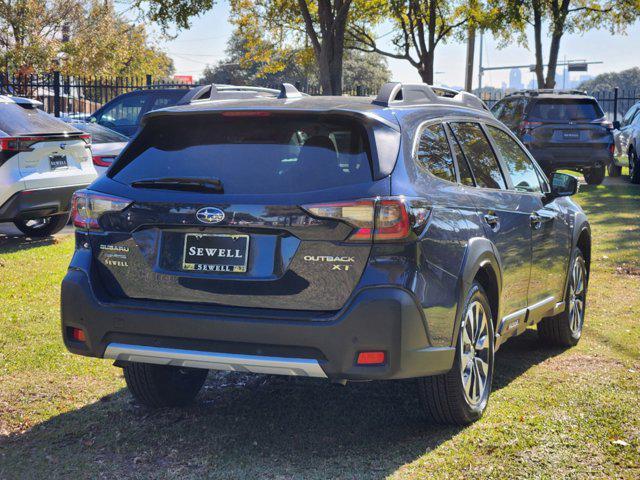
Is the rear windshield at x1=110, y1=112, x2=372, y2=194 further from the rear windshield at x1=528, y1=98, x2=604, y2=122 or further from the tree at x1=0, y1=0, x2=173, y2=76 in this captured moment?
the tree at x1=0, y1=0, x2=173, y2=76

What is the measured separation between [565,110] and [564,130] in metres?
0.51

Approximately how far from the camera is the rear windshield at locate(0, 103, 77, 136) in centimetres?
1116

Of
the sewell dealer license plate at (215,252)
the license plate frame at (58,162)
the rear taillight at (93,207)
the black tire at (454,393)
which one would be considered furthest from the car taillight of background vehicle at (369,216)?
the license plate frame at (58,162)

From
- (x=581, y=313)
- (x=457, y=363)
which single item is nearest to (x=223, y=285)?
(x=457, y=363)

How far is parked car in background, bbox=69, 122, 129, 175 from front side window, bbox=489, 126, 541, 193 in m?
7.63

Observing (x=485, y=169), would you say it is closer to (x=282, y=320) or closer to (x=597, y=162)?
(x=282, y=320)

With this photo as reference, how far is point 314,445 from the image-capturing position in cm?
495

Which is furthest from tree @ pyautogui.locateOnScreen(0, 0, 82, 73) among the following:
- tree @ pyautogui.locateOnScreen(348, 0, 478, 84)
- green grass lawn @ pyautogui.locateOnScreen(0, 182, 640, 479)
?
green grass lawn @ pyautogui.locateOnScreen(0, 182, 640, 479)

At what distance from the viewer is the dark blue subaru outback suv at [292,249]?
14.4ft

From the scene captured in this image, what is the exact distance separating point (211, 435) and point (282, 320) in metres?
1.03

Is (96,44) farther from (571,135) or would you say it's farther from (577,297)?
(577,297)

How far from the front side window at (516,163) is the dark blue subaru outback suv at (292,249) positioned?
101 cm

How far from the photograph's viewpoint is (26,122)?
11.4m

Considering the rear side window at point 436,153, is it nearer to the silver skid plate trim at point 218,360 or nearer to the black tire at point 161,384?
the silver skid plate trim at point 218,360
